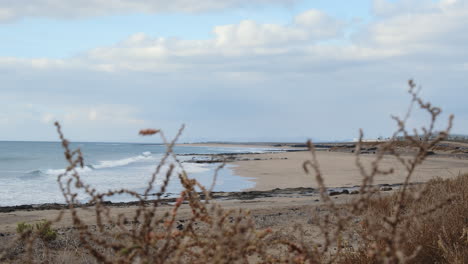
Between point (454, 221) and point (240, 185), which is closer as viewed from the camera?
Result: point (454, 221)

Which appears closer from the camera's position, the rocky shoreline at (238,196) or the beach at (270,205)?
the beach at (270,205)

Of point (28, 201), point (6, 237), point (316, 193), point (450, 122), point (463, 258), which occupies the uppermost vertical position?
point (28, 201)

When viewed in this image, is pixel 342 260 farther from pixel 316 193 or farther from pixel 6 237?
pixel 316 193

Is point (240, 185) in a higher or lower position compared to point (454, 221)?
higher

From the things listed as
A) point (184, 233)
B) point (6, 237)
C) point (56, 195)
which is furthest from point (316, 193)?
point (184, 233)

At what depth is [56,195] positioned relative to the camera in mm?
19219

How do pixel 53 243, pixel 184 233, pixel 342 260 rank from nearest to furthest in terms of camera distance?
pixel 184 233 < pixel 342 260 < pixel 53 243

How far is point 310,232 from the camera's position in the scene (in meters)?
7.46

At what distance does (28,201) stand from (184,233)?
17.4m

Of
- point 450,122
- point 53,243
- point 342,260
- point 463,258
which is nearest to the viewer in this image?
point 450,122

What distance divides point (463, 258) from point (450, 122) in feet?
8.82

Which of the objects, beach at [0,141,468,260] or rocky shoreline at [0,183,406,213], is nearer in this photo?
beach at [0,141,468,260]

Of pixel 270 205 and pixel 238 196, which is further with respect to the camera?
pixel 238 196

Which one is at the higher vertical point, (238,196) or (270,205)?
(238,196)
